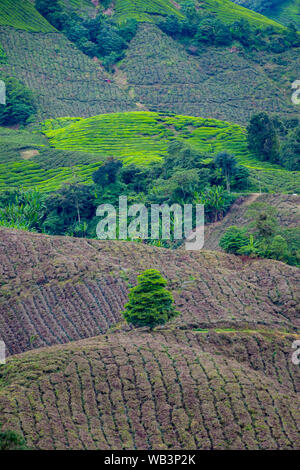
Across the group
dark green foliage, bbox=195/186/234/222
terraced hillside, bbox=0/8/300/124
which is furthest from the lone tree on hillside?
terraced hillside, bbox=0/8/300/124

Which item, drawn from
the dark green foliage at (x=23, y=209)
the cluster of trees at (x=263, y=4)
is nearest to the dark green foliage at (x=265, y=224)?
the dark green foliage at (x=23, y=209)

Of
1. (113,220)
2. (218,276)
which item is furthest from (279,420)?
(113,220)

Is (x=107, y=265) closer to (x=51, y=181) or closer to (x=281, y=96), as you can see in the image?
(x=51, y=181)

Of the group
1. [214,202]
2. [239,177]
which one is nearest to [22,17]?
[239,177]

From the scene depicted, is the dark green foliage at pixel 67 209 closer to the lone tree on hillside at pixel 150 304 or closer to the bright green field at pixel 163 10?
the lone tree on hillside at pixel 150 304

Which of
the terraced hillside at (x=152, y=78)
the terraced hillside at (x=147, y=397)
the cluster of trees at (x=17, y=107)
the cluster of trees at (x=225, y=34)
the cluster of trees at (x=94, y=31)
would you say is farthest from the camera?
the cluster of trees at (x=225, y=34)

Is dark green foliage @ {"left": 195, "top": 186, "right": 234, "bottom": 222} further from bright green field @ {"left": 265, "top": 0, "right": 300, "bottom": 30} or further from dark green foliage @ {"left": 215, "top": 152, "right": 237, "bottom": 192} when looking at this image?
bright green field @ {"left": 265, "top": 0, "right": 300, "bottom": 30}
